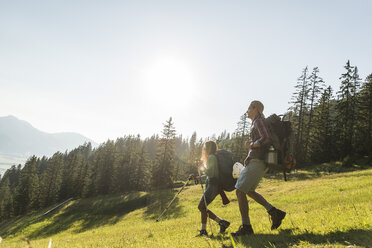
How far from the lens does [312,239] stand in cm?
389

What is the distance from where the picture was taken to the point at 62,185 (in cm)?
6525

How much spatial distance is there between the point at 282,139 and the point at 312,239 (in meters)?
1.93

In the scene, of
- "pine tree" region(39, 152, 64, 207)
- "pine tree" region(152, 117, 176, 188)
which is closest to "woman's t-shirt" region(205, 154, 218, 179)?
"pine tree" region(152, 117, 176, 188)

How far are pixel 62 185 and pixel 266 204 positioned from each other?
7378 cm

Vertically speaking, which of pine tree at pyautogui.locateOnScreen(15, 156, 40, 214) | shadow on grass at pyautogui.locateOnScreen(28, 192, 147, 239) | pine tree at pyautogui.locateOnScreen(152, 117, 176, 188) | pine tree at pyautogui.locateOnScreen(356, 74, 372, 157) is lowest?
pine tree at pyautogui.locateOnScreen(15, 156, 40, 214)

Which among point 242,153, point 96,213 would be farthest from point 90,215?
point 242,153

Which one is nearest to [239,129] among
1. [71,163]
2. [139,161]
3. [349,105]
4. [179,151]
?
[349,105]

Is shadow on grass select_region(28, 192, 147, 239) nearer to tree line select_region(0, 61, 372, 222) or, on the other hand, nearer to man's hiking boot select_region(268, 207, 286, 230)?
tree line select_region(0, 61, 372, 222)

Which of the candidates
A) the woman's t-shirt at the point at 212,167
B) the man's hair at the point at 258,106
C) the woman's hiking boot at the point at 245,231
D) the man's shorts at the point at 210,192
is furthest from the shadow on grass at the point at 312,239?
the man's hair at the point at 258,106

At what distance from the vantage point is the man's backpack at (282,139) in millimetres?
4641

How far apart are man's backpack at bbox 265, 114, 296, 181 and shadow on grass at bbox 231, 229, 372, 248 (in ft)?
4.14

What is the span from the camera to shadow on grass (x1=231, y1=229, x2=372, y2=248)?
11.6 feet

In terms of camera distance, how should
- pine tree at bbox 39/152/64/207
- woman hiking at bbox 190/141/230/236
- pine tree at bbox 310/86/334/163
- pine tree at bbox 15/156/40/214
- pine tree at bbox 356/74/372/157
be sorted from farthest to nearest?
pine tree at bbox 39/152/64/207 → pine tree at bbox 15/156/40/214 → pine tree at bbox 310/86/334/163 → pine tree at bbox 356/74/372/157 → woman hiking at bbox 190/141/230/236

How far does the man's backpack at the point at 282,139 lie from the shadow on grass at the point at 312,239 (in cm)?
126
